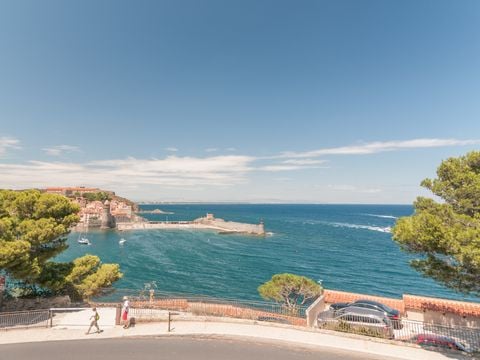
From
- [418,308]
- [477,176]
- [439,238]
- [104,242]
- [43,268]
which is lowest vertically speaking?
[104,242]

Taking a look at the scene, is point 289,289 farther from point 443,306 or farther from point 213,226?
point 213,226

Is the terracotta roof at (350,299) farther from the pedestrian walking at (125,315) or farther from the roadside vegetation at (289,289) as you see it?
the pedestrian walking at (125,315)

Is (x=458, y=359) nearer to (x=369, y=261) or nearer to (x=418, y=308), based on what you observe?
(x=418, y=308)

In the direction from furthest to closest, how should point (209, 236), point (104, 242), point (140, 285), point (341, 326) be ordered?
point (209, 236)
point (104, 242)
point (140, 285)
point (341, 326)

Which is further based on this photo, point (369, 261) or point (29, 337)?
point (369, 261)

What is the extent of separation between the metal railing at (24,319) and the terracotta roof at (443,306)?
22.6m

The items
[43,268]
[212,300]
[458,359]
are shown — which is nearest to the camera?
[458,359]

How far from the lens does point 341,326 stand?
13242mm

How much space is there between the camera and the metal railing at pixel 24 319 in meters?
13.3

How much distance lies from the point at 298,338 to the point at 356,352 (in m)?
2.26

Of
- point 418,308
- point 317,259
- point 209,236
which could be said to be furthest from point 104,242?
point 418,308

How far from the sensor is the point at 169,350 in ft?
35.1

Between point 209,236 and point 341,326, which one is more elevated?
point 341,326

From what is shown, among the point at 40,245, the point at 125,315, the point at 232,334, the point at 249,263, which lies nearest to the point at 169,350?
the point at 232,334
